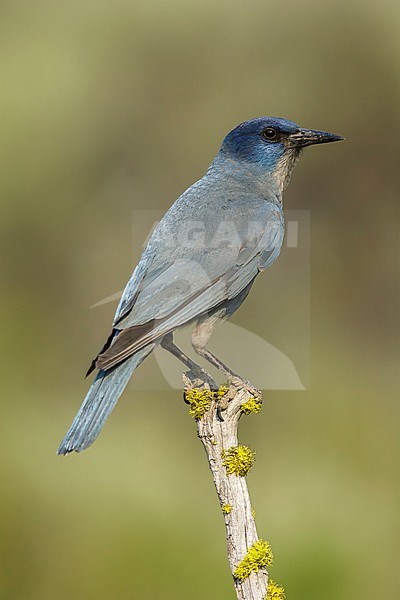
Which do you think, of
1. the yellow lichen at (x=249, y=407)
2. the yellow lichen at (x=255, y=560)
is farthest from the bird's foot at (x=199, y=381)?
the yellow lichen at (x=255, y=560)

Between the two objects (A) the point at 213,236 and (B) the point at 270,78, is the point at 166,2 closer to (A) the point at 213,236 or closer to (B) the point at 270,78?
(B) the point at 270,78

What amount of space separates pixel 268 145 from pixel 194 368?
4.35 feet

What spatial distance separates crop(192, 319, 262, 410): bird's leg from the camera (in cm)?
350

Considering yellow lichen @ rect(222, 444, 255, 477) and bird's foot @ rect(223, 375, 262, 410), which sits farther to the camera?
bird's foot @ rect(223, 375, 262, 410)

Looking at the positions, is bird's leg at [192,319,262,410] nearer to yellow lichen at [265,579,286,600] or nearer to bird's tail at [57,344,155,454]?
bird's tail at [57,344,155,454]

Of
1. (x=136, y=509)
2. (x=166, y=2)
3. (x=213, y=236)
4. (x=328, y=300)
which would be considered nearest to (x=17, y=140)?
(x=166, y=2)

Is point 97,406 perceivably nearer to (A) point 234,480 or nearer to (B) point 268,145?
(A) point 234,480

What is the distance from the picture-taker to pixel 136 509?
6.70 m

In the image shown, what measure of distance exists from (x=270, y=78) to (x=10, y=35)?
278 centimetres

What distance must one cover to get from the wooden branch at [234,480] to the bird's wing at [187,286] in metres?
0.29

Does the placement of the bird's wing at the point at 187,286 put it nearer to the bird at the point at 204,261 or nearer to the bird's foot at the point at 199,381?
the bird at the point at 204,261

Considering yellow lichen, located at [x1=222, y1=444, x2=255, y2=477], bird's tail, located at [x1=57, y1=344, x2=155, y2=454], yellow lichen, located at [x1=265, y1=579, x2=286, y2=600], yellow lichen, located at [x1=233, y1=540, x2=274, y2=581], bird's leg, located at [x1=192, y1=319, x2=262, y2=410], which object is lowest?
yellow lichen, located at [x1=265, y1=579, x2=286, y2=600]

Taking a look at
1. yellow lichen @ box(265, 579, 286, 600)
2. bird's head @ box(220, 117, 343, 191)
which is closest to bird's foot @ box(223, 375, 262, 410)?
yellow lichen @ box(265, 579, 286, 600)

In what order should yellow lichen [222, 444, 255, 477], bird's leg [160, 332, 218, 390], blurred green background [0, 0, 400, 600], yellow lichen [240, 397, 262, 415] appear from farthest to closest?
blurred green background [0, 0, 400, 600], bird's leg [160, 332, 218, 390], yellow lichen [240, 397, 262, 415], yellow lichen [222, 444, 255, 477]
